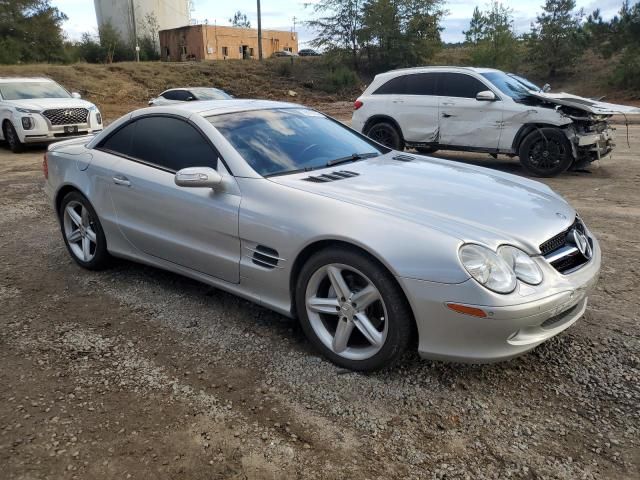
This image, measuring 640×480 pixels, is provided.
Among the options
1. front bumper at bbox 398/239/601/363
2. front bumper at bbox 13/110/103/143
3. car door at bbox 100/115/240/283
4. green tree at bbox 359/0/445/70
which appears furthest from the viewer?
green tree at bbox 359/0/445/70

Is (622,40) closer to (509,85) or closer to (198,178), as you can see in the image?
(509,85)

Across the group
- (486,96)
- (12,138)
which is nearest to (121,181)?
(486,96)

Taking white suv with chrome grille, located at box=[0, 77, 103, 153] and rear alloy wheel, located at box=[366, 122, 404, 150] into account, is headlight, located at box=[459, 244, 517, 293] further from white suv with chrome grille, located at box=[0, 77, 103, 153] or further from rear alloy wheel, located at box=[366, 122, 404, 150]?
white suv with chrome grille, located at box=[0, 77, 103, 153]

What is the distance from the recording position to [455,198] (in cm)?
316

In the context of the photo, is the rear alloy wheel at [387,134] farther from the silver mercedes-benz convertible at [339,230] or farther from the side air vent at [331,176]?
the side air vent at [331,176]

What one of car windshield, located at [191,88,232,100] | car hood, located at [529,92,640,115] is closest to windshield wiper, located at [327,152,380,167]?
car hood, located at [529,92,640,115]

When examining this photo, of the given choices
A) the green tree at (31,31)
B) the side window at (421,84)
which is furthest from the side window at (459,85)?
the green tree at (31,31)

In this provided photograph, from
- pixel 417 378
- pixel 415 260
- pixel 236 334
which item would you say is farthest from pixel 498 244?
pixel 236 334

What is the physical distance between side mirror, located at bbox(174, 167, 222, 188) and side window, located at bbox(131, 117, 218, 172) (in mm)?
231

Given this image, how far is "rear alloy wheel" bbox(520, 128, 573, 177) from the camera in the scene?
8.41m

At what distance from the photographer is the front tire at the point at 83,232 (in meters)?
4.45

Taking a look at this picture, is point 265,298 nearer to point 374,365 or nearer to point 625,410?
point 374,365

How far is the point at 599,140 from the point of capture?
859 cm

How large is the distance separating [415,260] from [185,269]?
1852mm
